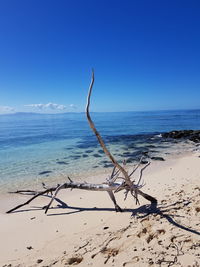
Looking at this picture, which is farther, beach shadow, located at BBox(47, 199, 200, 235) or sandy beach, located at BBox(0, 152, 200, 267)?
beach shadow, located at BBox(47, 199, 200, 235)

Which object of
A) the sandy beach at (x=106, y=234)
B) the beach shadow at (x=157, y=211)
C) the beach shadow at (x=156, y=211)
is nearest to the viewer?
the sandy beach at (x=106, y=234)

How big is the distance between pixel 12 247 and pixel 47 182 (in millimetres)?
6605

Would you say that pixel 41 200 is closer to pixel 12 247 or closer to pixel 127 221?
pixel 12 247

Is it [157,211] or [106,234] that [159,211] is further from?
[106,234]

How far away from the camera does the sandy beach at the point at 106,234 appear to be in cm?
345

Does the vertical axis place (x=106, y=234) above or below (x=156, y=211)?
below

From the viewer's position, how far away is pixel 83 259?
371 centimetres

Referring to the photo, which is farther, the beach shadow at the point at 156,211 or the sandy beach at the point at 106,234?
the beach shadow at the point at 156,211

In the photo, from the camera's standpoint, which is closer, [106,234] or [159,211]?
[106,234]

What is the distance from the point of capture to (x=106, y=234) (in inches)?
176

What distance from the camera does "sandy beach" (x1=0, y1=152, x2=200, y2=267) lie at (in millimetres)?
3453

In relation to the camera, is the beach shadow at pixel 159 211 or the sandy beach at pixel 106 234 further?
the beach shadow at pixel 159 211

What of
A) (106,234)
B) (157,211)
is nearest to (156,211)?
(157,211)

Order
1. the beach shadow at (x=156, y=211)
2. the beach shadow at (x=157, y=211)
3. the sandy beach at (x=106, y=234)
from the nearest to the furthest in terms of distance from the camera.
Result: the sandy beach at (x=106, y=234)
the beach shadow at (x=156, y=211)
the beach shadow at (x=157, y=211)
